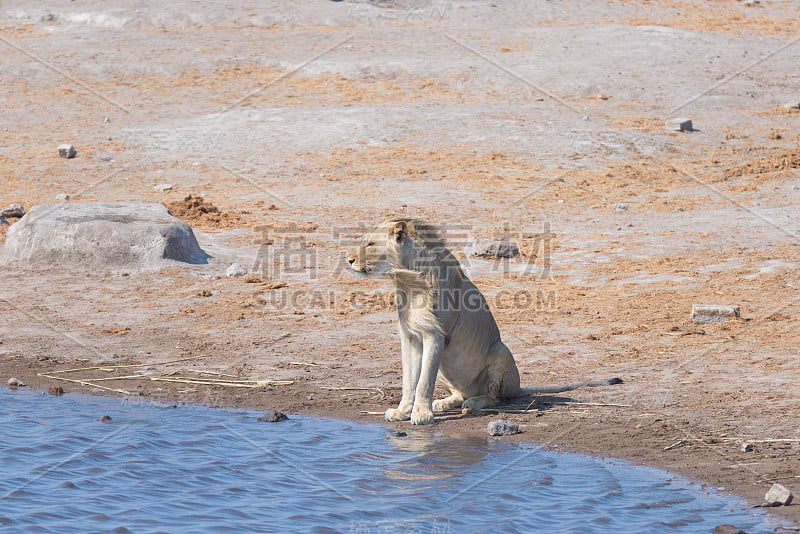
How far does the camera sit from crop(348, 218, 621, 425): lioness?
29.7 feet

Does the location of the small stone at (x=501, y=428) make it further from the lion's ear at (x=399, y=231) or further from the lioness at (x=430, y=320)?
the lion's ear at (x=399, y=231)

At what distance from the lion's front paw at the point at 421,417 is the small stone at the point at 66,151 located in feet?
45.2

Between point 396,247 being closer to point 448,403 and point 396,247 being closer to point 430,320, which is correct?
point 430,320

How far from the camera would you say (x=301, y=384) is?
10711 mm

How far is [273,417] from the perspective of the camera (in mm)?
9500

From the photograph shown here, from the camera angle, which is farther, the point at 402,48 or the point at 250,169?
the point at 402,48

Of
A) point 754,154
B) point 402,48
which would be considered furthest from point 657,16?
point 754,154

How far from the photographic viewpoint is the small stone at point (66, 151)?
20.6 metres

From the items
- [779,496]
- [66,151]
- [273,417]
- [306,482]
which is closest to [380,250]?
[273,417]

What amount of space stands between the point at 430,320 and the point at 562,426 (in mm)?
1523

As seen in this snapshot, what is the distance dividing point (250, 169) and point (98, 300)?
7.04 meters

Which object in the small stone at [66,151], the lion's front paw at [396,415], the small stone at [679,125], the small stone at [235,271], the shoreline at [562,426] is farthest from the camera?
the small stone at [679,125]

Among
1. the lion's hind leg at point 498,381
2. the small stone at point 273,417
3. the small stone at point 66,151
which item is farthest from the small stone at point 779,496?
the small stone at point 66,151

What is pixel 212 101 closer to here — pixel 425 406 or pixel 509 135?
pixel 509 135
